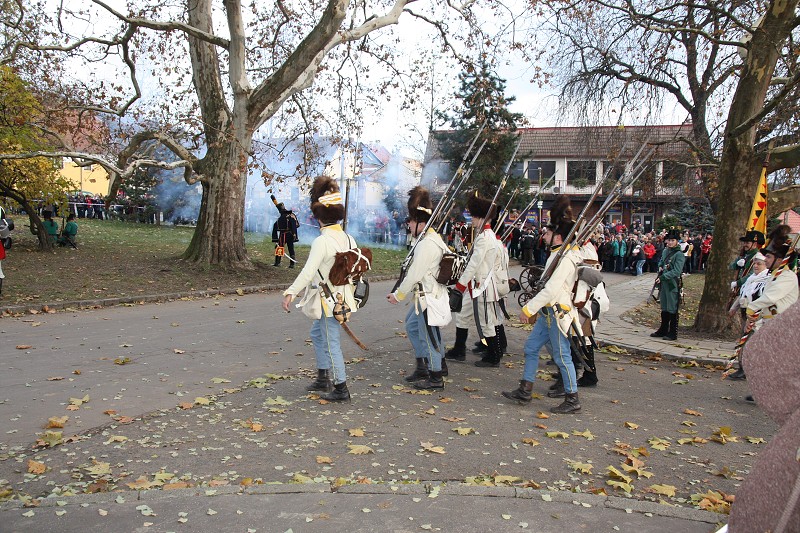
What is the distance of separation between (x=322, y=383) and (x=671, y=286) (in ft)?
23.0

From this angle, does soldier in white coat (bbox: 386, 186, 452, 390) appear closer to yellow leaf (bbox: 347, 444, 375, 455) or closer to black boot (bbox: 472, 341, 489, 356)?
black boot (bbox: 472, 341, 489, 356)

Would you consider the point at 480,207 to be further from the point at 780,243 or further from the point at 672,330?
the point at 672,330

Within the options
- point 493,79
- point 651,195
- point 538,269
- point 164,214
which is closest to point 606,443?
point 538,269

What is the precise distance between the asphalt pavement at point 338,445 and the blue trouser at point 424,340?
0.44 meters

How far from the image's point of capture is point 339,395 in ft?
22.4

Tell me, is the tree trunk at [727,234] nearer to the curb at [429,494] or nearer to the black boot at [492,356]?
the black boot at [492,356]

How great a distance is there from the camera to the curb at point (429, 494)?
423 centimetres

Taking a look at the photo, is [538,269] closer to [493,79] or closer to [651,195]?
[651,195]

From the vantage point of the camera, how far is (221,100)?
Result: 723 inches

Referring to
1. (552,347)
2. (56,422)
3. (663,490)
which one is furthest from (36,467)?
(552,347)

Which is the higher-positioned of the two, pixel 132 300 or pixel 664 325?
pixel 664 325

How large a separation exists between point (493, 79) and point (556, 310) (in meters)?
25.4

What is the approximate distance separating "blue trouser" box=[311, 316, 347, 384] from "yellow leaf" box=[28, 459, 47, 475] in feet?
8.98

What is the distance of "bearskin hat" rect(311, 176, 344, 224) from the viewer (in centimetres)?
679
